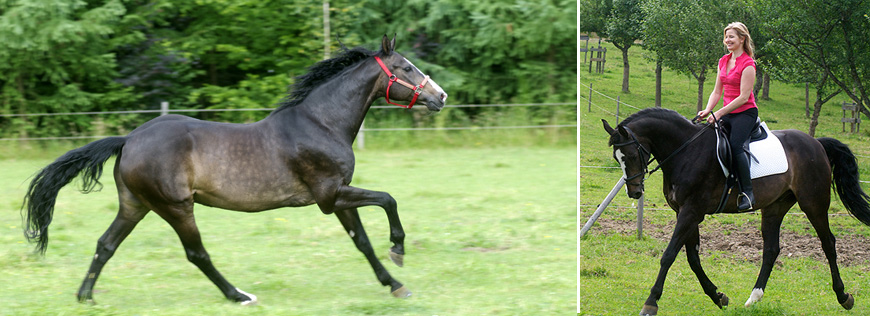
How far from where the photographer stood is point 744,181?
4.87 m

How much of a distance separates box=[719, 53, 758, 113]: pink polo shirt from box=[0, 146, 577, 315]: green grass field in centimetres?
162

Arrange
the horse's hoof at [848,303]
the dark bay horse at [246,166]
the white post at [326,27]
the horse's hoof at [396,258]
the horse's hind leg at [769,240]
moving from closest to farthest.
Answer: the horse's hoof at [848,303]
the horse's hind leg at [769,240]
the dark bay horse at [246,166]
the horse's hoof at [396,258]
the white post at [326,27]

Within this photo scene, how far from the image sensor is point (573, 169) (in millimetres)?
11070

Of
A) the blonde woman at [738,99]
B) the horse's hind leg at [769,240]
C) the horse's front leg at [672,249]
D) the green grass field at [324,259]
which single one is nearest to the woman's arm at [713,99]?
the blonde woman at [738,99]

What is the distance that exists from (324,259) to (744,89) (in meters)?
3.39

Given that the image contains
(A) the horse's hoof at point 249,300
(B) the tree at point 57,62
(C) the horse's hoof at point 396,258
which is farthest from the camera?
(B) the tree at point 57,62

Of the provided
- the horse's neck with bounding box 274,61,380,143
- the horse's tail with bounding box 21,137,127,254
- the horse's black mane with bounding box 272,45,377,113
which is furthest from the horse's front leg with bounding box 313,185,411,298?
the horse's tail with bounding box 21,137,127,254

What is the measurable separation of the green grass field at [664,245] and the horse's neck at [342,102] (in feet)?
4.63

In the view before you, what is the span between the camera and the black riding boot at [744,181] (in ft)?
15.9

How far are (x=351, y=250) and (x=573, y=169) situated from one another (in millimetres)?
5030

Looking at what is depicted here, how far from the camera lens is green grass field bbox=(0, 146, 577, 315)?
5.20m

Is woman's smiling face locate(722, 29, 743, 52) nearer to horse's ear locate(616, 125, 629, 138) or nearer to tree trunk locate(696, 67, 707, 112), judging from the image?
tree trunk locate(696, 67, 707, 112)

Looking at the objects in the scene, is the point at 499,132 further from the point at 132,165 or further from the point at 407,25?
the point at 132,165

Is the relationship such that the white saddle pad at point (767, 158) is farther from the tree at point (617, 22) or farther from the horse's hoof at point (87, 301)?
the horse's hoof at point (87, 301)
